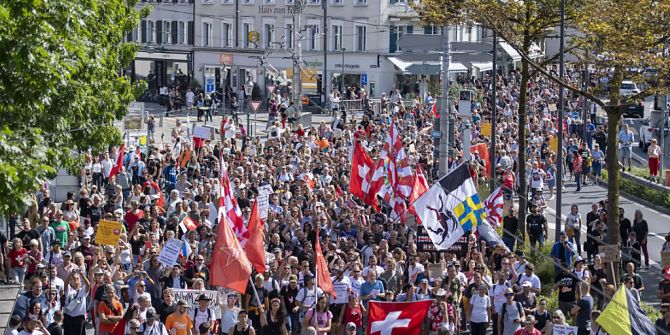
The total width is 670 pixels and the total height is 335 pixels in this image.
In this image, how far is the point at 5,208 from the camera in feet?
46.7

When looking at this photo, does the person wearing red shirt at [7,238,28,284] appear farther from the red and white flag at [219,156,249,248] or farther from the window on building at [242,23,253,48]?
the window on building at [242,23,253,48]

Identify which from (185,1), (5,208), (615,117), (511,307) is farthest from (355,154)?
(185,1)

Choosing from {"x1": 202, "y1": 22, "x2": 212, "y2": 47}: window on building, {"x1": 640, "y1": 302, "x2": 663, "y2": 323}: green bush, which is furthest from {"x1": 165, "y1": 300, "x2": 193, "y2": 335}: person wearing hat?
{"x1": 202, "y1": 22, "x2": 212, "y2": 47}: window on building

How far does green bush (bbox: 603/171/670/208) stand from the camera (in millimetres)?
36625

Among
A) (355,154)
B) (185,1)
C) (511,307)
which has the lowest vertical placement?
(511,307)

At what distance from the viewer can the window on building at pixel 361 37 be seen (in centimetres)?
7519

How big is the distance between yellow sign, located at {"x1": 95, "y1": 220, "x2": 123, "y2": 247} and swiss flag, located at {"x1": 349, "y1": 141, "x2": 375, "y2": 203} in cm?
709

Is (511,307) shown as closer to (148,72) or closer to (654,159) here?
(654,159)

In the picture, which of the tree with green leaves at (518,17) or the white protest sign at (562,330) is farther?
the tree with green leaves at (518,17)

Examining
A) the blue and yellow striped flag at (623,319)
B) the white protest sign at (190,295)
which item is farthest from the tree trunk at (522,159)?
A: the blue and yellow striped flag at (623,319)

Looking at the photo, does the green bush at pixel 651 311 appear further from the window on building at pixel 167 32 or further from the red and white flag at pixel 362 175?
the window on building at pixel 167 32

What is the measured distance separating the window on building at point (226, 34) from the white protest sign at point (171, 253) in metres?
59.7

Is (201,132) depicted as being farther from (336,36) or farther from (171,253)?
(336,36)

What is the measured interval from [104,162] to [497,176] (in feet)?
33.1
